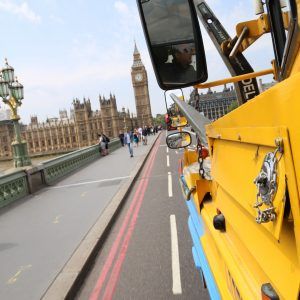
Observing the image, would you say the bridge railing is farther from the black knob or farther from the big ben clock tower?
the big ben clock tower

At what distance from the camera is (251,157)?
1.69 m

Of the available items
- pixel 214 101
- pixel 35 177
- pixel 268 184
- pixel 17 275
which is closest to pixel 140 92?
pixel 35 177

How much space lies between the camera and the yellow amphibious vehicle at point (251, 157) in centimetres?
129

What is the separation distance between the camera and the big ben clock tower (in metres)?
134

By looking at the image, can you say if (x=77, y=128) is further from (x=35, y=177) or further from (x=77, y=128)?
(x=35, y=177)

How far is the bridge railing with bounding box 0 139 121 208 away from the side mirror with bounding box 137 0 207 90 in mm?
8969

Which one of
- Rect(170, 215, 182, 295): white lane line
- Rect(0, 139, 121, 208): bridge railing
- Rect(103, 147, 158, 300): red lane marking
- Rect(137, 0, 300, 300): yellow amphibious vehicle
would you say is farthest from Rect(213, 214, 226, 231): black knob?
Rect(0, 139, 121, 208): bridge railing

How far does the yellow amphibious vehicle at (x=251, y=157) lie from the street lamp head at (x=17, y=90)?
1207cm

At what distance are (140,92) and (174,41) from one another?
442 ft

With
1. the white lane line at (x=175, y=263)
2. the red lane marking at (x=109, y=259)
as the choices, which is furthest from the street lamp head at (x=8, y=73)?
the white lane line at (x=175, y=263)

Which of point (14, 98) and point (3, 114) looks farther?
point (3, 114)

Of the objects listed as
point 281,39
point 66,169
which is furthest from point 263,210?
point 66,169

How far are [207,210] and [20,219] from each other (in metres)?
6.61

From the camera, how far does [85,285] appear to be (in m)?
4.84
